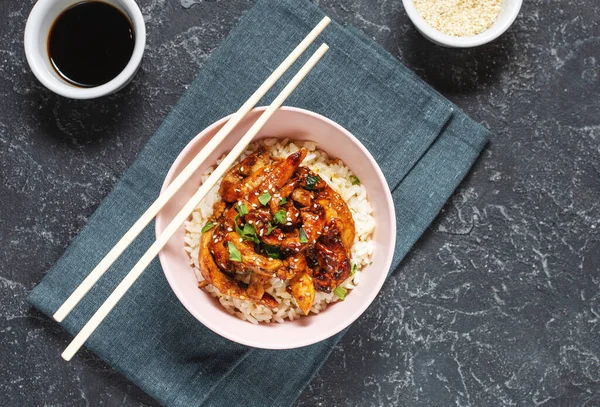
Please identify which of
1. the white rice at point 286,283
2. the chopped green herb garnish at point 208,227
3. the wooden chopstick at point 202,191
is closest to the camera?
the wooden chopstick at point 202,191

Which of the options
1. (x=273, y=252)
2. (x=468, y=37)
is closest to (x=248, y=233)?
(x=273, y=252)

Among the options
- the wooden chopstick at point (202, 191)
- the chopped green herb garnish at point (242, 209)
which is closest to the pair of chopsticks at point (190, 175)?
the wooden chopstick at point (202, 191)

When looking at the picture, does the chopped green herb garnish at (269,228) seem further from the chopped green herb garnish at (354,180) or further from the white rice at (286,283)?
A: the chopped green herb garnish at (354,180)

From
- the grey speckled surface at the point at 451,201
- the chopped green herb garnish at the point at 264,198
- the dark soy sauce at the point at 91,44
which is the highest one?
the dark soy sauce at the point at 91,44

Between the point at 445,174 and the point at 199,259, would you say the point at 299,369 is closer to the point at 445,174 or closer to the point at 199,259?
the point at 199,259

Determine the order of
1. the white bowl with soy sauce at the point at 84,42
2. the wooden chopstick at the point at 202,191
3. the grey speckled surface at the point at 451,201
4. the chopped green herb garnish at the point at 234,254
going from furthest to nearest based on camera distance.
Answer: the grey speckled surface at the point at 451,201 < the white bowl with soy sauce at the point at 84,42 < the chopped green herb garnish at the point at 234,254 < the wooden chopstick at the point at 202,191

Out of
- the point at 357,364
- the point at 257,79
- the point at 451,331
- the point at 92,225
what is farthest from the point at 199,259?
the point at 451,331

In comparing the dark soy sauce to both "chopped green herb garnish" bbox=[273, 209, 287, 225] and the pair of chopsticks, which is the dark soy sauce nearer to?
the pair of chopsticks
